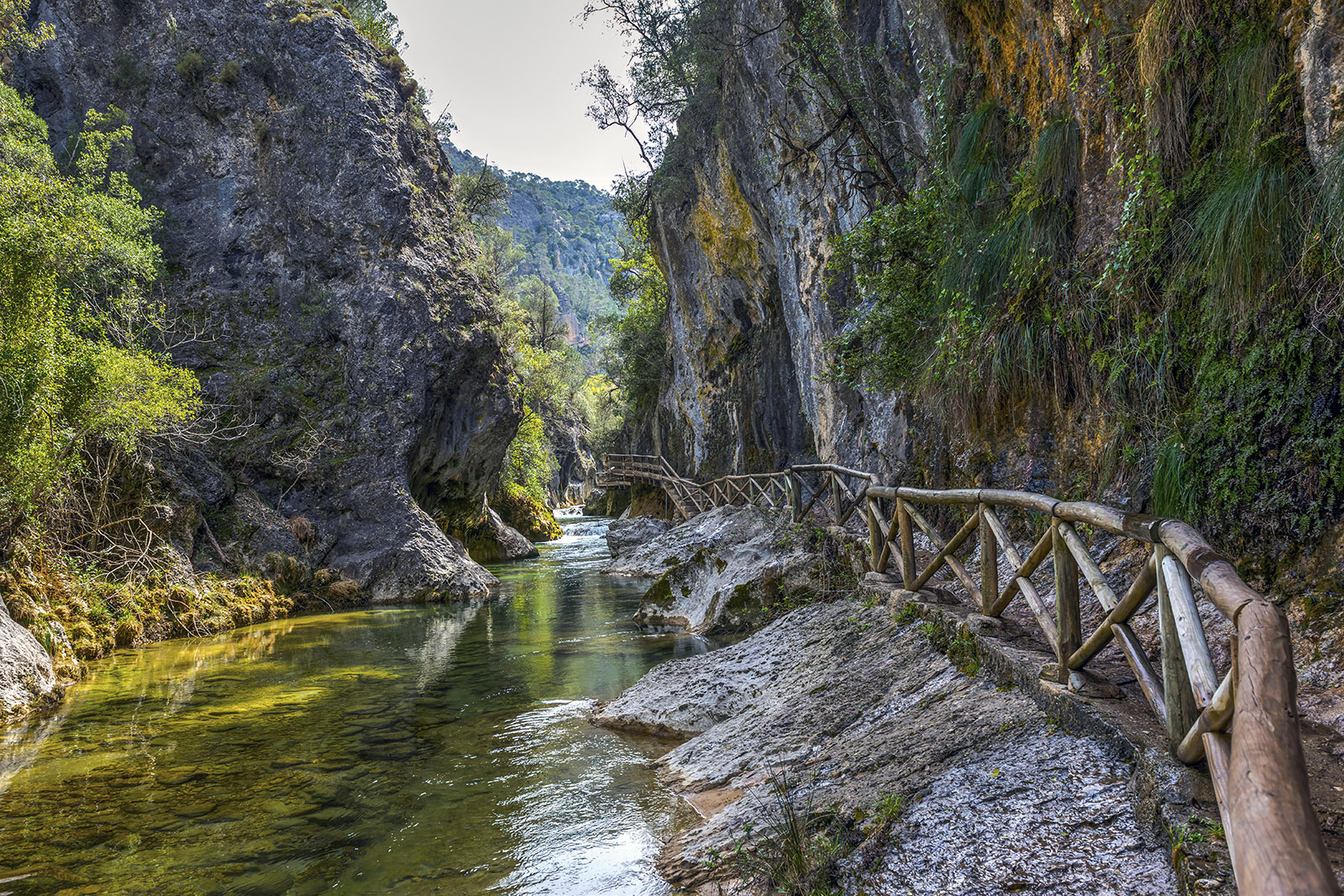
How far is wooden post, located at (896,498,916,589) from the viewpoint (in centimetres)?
516

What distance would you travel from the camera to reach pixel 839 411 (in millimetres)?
12672

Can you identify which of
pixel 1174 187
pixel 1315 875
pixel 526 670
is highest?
pixel 1174 187

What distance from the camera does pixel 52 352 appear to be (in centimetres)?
854

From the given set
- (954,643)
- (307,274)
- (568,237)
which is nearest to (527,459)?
(307,274)

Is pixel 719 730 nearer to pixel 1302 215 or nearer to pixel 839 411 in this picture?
pixel 1302 215

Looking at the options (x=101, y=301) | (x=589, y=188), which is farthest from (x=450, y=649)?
(x=589, y=188)

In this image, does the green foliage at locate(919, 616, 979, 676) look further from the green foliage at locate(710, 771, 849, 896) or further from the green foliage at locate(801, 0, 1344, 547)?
the green foliage at locate(801, 0, 1344, 547)

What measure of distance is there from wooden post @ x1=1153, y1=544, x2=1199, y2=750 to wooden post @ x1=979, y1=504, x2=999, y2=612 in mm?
1657

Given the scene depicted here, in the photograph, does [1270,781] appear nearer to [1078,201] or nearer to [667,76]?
[1078,201]

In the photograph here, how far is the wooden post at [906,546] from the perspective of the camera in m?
5.16

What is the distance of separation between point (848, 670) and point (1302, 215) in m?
3.62

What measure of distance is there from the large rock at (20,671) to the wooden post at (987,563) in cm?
871

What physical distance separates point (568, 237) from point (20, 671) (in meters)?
161

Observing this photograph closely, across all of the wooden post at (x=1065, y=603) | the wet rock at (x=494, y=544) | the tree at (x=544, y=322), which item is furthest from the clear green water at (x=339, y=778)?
the tree at (x=544, y=322)
